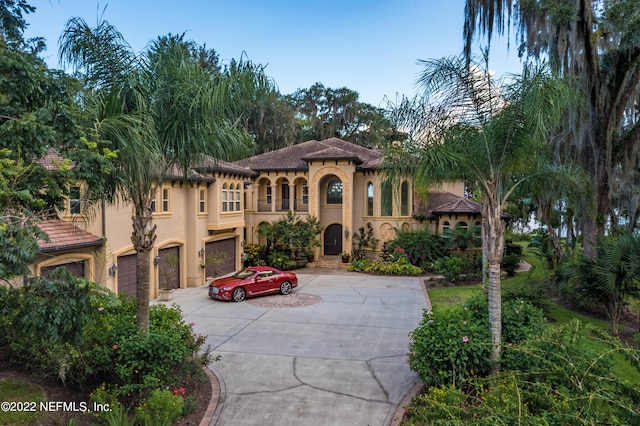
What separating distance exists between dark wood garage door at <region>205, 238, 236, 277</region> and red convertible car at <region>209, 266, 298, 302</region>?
3242 millimetres

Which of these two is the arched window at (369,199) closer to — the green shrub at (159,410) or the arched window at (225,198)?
the arched window at (225,198)

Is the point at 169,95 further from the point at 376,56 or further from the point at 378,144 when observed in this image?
the point at 376,56

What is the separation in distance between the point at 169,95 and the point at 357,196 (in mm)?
21125

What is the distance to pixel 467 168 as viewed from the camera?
8180mm

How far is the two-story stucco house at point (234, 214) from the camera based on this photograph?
43.1 ft

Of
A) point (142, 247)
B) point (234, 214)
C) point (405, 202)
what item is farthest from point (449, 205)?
point (142, 247)

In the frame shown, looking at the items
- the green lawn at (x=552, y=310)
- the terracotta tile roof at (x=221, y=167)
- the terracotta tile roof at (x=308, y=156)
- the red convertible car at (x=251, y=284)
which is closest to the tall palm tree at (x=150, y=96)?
the terracotta tile roof at (x=221, y=167)

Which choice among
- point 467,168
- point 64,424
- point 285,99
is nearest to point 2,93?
point 64,424

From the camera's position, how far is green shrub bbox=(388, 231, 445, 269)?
80.4ft

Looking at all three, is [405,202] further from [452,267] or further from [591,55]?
[591,55]

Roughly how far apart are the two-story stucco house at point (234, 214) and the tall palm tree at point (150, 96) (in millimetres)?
949

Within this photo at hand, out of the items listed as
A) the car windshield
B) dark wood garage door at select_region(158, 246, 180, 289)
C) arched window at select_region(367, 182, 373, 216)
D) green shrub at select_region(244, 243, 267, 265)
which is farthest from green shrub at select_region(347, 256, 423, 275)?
dark wood garage door at select_region(158, 246, 180, 289)

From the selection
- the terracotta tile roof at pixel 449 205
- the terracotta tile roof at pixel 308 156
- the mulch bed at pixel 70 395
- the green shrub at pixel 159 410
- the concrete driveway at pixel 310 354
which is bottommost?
the concrete driveway at pixel 310 354

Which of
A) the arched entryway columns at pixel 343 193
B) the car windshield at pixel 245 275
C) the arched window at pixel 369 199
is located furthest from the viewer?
the arched window at pixel 369 199
